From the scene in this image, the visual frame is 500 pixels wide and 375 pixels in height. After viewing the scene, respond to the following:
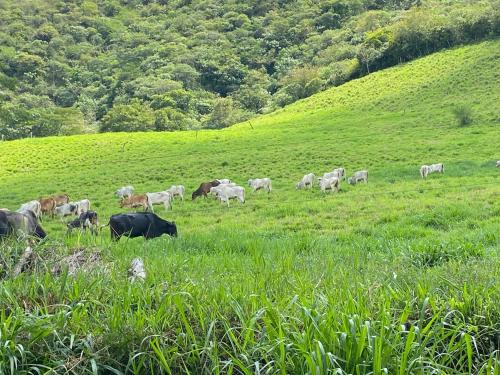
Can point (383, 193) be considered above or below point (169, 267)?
below

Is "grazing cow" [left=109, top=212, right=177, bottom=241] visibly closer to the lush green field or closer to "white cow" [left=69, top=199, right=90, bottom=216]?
the lush green field

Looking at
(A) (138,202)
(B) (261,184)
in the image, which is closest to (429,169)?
(B) (261,184)

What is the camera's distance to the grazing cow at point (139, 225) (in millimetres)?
11477

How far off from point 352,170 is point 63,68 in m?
96.0

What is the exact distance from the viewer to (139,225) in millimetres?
11688

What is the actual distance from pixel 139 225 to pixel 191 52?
100.0 metres

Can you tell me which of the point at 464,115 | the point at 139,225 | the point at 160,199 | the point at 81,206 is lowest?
the point at 160,199

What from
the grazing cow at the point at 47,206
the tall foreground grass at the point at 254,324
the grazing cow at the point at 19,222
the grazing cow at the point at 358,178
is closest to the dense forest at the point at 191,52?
the grazing cow at the point at 47,206

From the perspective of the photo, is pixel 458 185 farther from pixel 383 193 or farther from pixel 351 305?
pixel 351 305

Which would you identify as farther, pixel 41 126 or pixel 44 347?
pixel 41 126

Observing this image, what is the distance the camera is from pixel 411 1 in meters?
106

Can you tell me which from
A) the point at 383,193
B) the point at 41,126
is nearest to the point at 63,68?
the point at 41,126

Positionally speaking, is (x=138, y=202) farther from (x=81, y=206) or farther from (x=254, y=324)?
(x=254, y=324)

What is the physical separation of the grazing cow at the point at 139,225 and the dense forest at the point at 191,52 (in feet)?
158
